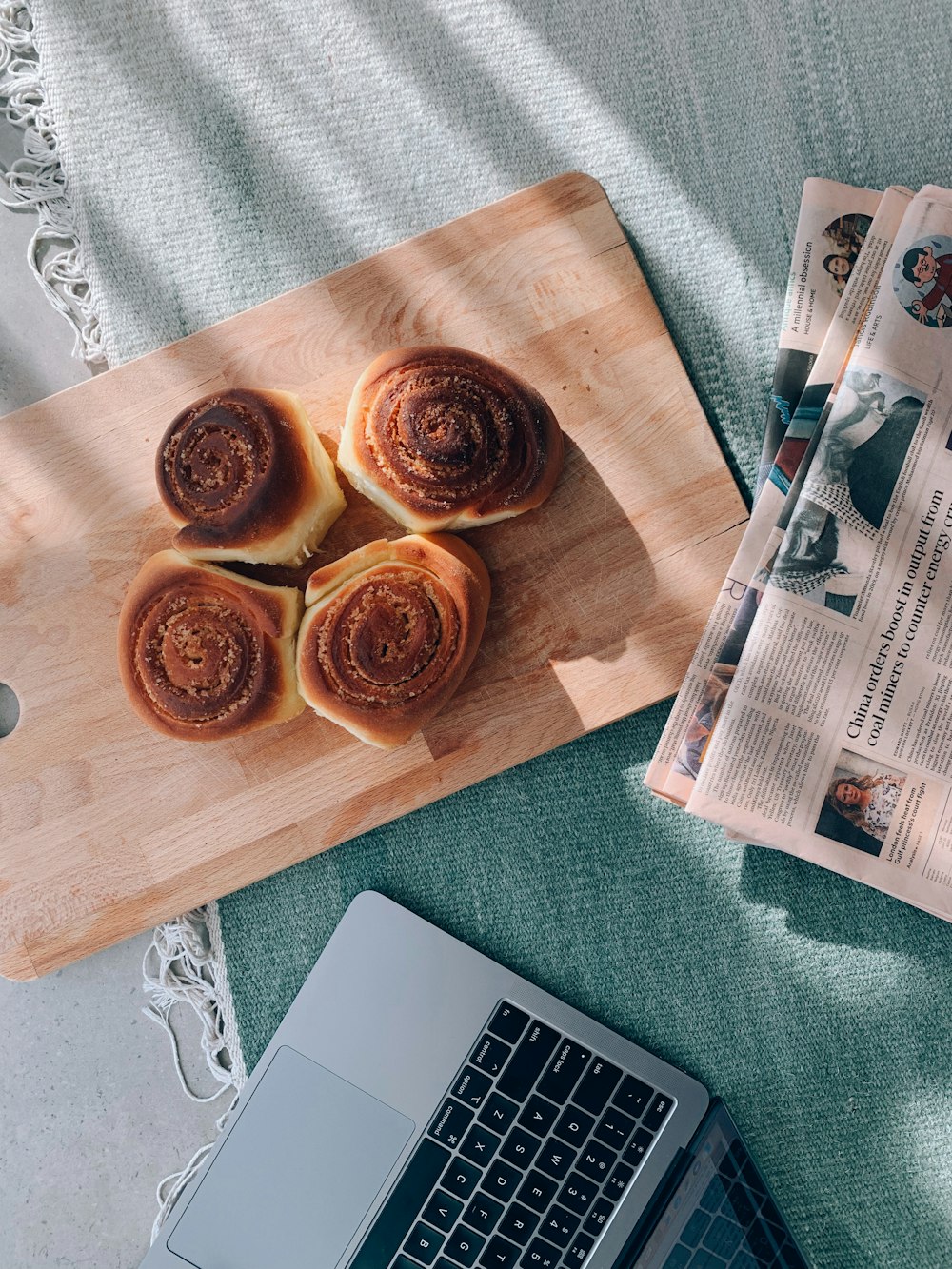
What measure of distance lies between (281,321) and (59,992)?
825 mm

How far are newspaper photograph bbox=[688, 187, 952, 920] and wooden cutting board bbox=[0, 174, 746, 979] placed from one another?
0.34 feet

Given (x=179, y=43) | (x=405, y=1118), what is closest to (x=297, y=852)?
(x=405, y=1118)

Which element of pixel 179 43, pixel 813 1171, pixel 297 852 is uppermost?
pixel 179 43

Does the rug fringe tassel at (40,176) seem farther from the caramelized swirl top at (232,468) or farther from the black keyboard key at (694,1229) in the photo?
the black keyboard key at (694,1229)

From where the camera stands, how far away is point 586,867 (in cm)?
109

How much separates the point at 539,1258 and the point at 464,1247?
0.27 feet

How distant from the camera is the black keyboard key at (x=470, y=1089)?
1034 millimetres

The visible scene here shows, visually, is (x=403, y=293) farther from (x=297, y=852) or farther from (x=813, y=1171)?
(x=813, y=1171)

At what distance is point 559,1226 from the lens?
1.02m

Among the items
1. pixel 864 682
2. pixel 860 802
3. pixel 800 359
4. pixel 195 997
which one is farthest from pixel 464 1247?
pixel 800 359

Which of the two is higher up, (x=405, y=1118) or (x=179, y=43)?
(x=179, y=43)

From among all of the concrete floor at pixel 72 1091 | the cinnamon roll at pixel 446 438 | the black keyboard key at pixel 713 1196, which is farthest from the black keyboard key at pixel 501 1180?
the cinnamon roll at pixel 446 438

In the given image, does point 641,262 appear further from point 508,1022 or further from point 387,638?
point 508,1022

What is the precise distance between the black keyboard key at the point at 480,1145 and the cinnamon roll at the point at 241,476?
672 millimetres
